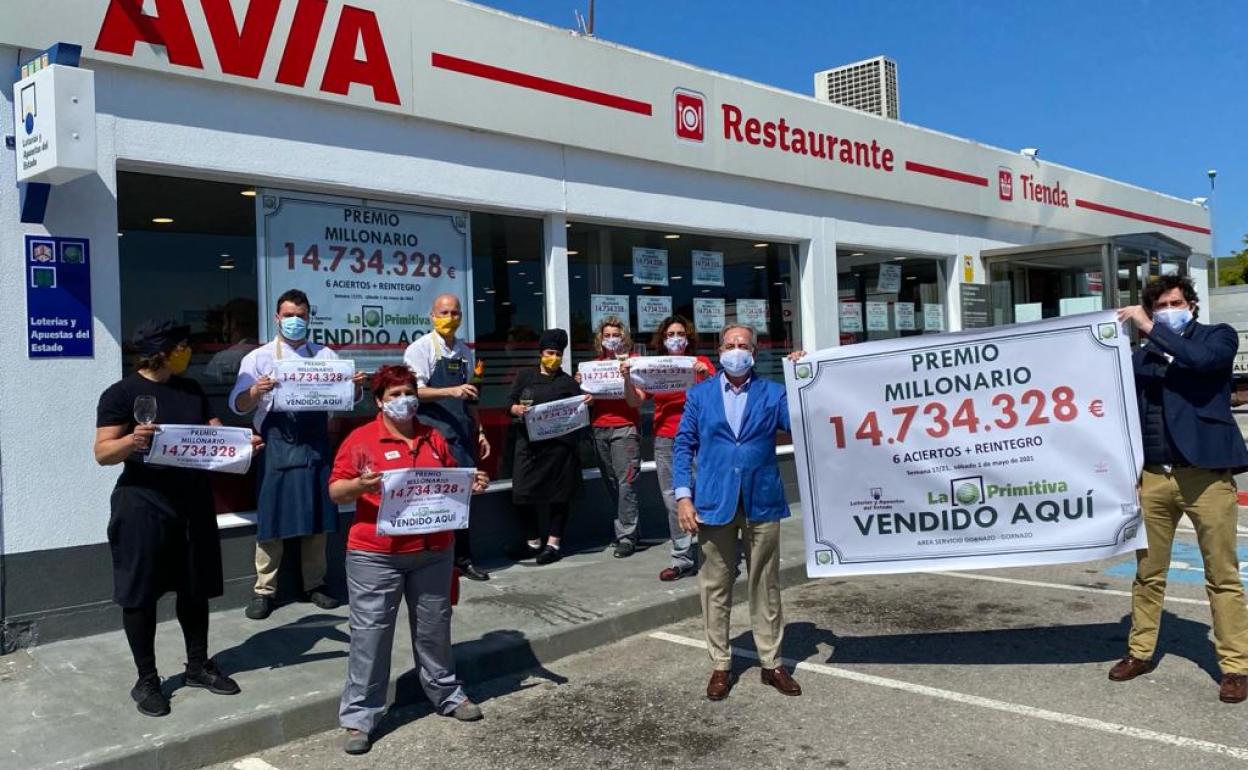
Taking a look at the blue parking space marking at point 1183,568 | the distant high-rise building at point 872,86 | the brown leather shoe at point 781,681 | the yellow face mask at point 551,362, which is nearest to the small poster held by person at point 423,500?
the brown leather shoe at point 781,681

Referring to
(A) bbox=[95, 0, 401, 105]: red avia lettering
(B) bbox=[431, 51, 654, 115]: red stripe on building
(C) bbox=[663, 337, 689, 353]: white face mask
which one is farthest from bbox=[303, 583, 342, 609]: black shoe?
(B) bbox=[431, 51, 654, 115]: red stripe on building

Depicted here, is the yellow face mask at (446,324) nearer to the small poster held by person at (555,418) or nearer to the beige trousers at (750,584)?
the small poster held by person at (555,418)

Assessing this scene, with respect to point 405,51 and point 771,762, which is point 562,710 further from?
point 405,51

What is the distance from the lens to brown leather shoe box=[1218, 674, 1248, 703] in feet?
15.6

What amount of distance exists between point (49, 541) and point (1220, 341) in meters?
6.69

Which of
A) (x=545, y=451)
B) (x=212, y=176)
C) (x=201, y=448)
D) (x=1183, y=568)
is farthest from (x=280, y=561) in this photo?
(x=1183, y=568)

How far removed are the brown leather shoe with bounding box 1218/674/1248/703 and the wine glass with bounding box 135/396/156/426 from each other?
5.32 meters

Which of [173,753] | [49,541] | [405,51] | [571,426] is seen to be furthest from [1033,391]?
[49,541]

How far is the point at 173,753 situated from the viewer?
4.46 metres

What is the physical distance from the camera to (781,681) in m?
5.20

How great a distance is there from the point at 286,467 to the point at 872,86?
1264 cm

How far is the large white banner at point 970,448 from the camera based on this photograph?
5.20 metres

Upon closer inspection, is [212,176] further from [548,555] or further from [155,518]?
[548,555]

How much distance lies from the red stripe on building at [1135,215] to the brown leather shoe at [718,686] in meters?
14.1
